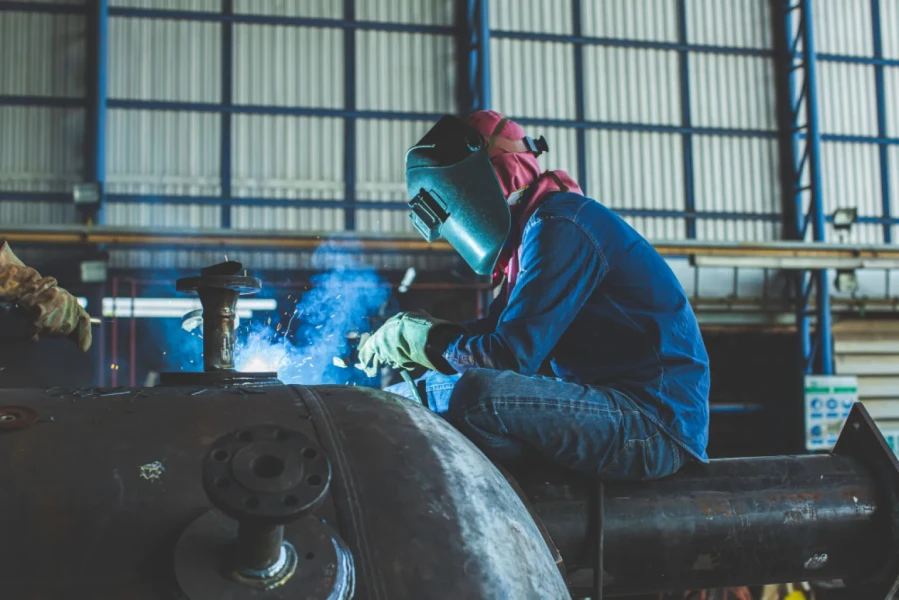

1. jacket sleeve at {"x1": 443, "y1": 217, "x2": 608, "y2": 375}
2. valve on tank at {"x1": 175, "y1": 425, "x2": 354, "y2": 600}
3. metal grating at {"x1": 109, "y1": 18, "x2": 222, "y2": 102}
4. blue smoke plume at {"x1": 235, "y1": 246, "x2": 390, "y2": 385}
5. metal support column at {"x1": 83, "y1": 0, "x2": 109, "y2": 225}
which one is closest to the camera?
valve on tank at {"x1": 175, "y1": 425, "x2": 354, "y2": 600}

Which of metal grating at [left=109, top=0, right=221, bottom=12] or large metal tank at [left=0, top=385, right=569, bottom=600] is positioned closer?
large metal tank at [left=0, top=385, right=569, bottom=600]

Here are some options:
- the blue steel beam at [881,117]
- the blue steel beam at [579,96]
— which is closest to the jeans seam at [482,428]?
the blue steel beam at [579,96]

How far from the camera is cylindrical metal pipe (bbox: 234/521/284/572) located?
0.82m

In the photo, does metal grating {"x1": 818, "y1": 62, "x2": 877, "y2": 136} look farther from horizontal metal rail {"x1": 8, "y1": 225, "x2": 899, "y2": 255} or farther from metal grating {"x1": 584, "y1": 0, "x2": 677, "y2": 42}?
horizontal metal rail {"x1": 8, "y1": 225, "x2": 899, "y2": 255}

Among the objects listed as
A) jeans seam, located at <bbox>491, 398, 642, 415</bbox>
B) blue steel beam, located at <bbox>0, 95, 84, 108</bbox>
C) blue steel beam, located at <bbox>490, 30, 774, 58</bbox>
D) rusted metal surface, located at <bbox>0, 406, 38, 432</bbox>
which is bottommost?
jeans seam, located at <bbox>491, 398, 642, 415</bbox>

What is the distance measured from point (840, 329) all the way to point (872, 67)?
380cm

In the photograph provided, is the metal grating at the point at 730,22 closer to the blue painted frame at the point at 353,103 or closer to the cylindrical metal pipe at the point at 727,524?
the blue painted frame at the point at 353,103

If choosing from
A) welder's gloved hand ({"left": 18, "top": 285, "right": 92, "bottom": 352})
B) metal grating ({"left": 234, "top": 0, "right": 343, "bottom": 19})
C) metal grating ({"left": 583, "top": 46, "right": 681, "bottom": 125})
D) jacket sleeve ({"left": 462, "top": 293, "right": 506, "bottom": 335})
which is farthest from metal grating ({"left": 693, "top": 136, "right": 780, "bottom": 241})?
welder's gloved hand ({"left": 18, "top": 285, "right": 92, "bottom": 352})

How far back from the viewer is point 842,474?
1.84 meters

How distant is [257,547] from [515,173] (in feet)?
5.13

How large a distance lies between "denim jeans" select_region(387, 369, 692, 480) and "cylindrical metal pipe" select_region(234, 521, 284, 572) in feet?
2.80

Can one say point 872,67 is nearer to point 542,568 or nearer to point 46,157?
point 46,157

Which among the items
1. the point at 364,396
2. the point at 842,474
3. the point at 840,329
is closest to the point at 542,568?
the point at 364,396

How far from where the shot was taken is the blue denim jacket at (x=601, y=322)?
1.83 meters
